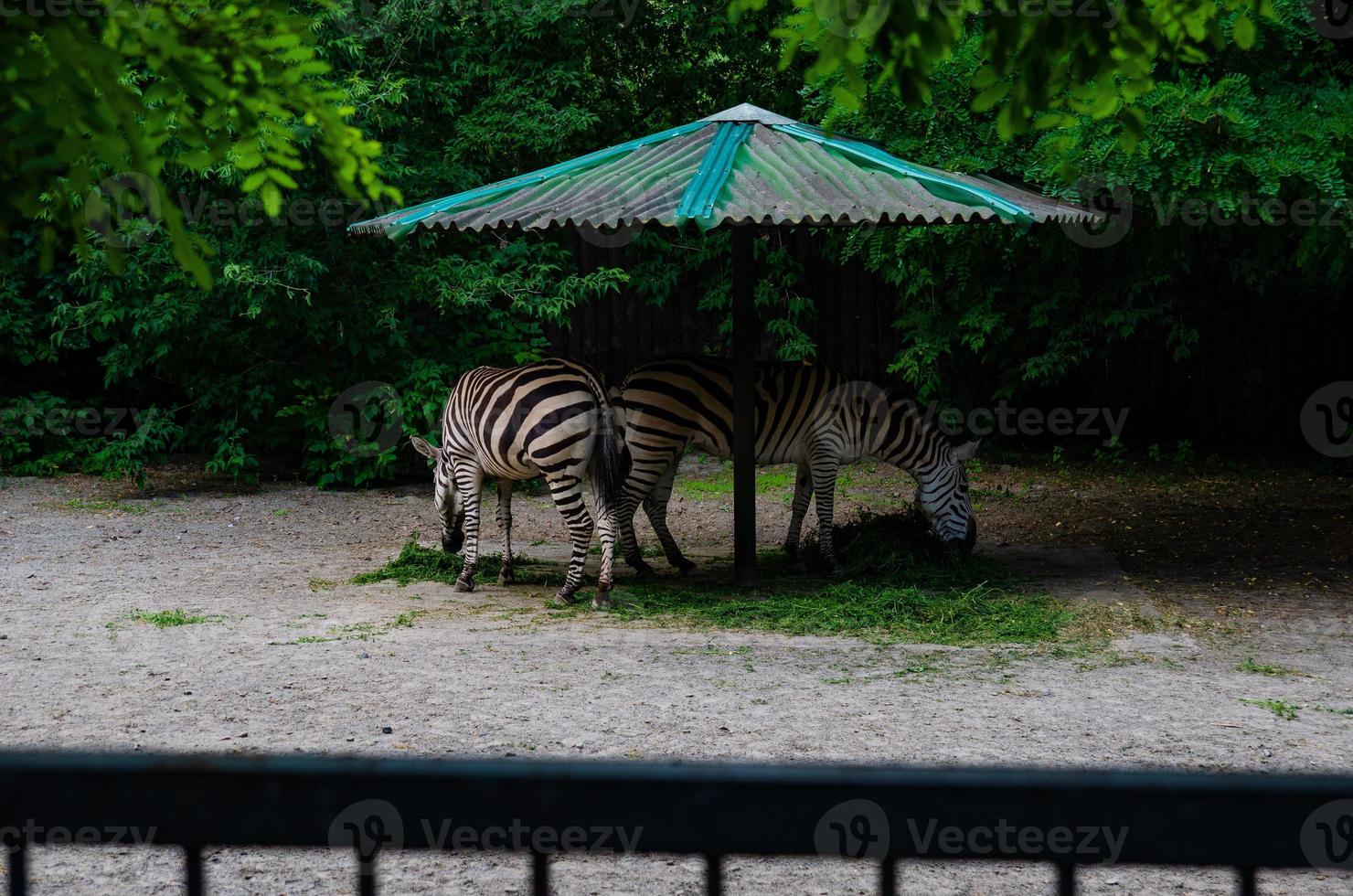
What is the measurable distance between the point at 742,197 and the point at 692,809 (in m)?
5.91

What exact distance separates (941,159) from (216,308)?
251 inches

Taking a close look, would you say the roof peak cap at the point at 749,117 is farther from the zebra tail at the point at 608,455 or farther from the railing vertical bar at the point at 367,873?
the railing vertical bar at the point at 367,873

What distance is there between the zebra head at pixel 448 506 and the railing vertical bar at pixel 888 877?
684 cm

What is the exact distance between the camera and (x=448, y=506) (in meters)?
8.30

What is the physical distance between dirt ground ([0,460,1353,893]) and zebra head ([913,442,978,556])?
534mm

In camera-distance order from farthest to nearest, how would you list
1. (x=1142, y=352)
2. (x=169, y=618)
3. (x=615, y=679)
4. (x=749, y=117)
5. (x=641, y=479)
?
(x=1142, y=352) < (x=749, y=117) < (x=641, y=479) < (x=169, y=618) < (x=615, y=679)

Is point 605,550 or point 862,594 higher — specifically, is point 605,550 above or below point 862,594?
above

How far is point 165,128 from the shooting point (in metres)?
2.41

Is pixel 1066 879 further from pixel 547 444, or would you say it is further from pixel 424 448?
pixel 424 448

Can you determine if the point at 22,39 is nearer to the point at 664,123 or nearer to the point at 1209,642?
the point at 1209,642

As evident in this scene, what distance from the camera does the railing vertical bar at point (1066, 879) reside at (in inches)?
56.7

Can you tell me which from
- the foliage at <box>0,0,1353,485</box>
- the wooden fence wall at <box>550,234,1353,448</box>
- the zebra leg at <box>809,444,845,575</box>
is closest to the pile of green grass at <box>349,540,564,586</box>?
the zebra leg at <box>809,444,845,575</box>

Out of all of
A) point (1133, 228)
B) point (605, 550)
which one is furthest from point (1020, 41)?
point (1133, 228)

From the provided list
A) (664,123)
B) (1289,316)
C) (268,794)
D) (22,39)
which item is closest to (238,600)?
(22,39)
